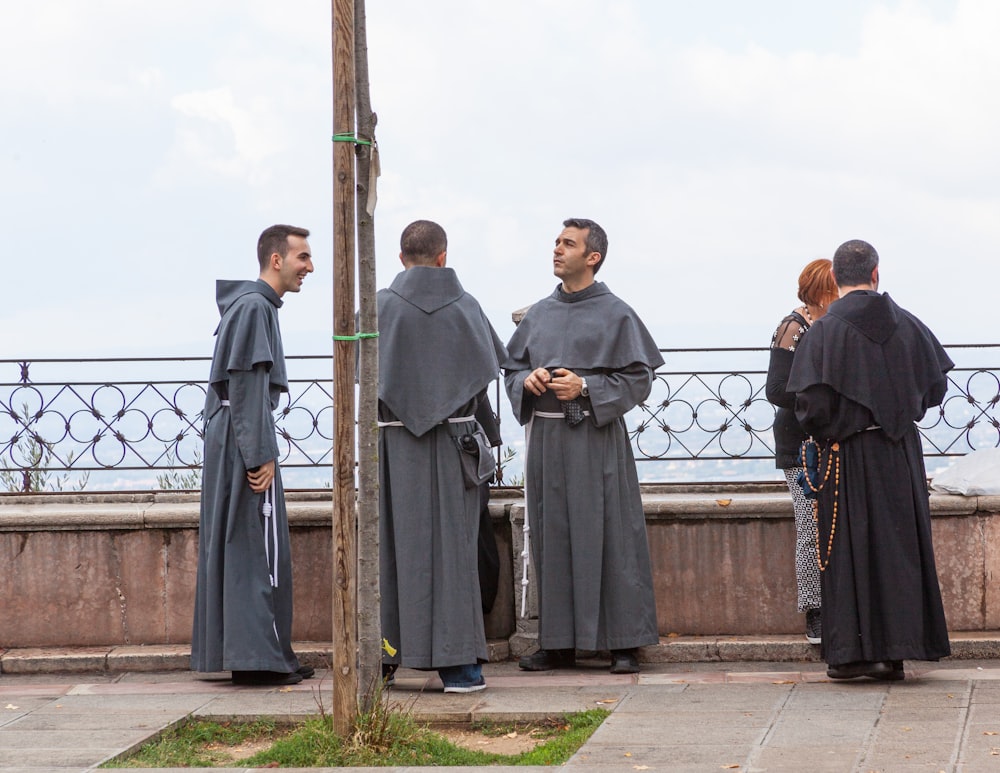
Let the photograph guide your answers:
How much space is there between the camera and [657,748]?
17.4 feet

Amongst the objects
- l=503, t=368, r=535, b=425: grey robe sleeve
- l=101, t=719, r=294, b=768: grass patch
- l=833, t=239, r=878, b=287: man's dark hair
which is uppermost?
l=833, t=239, r=878, b=287: man's dark hair

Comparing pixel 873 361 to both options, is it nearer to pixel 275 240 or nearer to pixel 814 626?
pixel 814 626

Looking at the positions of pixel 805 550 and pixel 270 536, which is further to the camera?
pixel 805 550

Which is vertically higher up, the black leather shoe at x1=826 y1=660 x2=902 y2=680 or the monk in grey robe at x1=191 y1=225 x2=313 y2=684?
the monk in grey robe at x1=191 y1=225 x2=313 y2=684

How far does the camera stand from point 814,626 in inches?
288

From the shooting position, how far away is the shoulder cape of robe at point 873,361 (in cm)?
652

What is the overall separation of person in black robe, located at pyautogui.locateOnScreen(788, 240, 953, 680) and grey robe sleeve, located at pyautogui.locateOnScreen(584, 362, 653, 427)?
79cm

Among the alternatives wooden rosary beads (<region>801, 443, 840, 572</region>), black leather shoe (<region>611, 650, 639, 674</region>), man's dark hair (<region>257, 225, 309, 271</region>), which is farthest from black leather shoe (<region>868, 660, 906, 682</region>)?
man's dark hair (<region>257, 225, 309, 271</region>)

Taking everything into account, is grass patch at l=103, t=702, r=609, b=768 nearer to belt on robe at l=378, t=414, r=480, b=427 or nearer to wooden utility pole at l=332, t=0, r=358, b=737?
wooden utility pole at l=332, t=0, r=358, b=737

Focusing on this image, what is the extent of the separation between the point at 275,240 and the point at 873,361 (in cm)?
295

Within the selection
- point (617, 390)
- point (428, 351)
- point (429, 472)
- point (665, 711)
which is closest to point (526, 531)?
point (429, 472)

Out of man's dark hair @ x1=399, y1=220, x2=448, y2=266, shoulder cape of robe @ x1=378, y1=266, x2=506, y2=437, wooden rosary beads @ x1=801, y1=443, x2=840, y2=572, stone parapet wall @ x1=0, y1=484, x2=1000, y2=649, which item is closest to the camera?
wooden rosary beads @ x1=801, y1=443, x2=840, y2=572

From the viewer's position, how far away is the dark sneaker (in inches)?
287

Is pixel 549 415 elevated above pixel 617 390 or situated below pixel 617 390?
below
